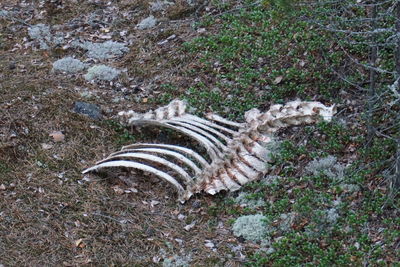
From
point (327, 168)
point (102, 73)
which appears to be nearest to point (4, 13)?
point (102, 73)

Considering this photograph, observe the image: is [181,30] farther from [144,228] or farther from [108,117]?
[144,228]

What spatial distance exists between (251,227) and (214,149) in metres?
1.10

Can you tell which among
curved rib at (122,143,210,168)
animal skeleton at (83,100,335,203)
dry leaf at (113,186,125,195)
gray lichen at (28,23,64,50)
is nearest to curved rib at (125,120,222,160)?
animal skeleton at (83,100,335,203)

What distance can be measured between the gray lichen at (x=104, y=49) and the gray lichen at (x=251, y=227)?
162 inches

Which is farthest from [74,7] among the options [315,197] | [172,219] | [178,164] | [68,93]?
[315,197]

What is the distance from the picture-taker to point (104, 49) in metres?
9.52

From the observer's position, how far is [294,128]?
282 inches

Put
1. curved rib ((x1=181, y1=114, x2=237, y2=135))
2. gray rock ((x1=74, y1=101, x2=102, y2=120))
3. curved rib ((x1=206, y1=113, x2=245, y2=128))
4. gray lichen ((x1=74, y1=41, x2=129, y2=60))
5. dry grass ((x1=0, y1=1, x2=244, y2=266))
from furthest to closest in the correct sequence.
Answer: gray lichen ((x1=74, y1=41, x2=129, y2=60)), gray rock ((x1=74, y1=101, x2=102, y2=120)), curved rib ((x1=206, y1=113, x2=245, y2=128)), curved rib ((x1=181, y1=114, x2=237, y2=135)), dry grass ((x1=0, y1=1, x2=244, y2=266))

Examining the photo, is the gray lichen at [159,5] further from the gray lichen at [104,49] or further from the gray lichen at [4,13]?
the gray lichen at [4,13]

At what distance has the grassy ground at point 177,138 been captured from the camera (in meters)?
5.87

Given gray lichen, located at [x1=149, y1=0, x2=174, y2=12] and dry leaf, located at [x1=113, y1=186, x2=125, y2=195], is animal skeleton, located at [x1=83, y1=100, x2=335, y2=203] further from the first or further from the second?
gray lichen, located at [x1=149, y1=0, x2=174, y2=12]

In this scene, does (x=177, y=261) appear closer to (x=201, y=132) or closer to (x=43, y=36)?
(x=201, y=132)

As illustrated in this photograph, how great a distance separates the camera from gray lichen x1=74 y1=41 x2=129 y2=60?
30.9 ft

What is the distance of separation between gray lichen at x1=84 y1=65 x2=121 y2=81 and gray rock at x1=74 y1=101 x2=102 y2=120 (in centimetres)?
95
